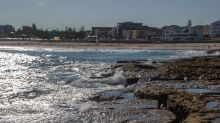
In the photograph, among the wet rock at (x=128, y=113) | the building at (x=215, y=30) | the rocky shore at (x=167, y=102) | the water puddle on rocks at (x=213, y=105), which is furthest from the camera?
the building at (x=215, y=30)

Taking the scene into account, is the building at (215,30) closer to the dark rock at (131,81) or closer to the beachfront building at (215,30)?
the beachfront building at (215,30)

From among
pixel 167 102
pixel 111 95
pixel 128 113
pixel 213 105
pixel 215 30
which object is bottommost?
pixel 215 30

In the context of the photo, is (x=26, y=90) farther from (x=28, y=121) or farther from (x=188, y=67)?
(x=188, y=67)

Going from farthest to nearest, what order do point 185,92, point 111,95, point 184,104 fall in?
point 111,95 → point 185,92 → point 184,104

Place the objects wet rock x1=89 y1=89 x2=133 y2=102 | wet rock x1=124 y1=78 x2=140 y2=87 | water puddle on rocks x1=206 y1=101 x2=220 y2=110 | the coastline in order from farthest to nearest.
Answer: wet rock x1=124 y1=78 x2=140 y2=87, wet rock x1=89 y1=89 x2=133 y2=102, water puddle on rocks x1=206 y1=101 x2=220 y2=110, the coastline

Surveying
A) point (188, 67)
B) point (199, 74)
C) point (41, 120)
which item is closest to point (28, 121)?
point (41, 120)

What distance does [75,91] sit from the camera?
25.7m

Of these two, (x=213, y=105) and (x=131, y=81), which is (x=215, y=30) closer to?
(x=131, y=81)

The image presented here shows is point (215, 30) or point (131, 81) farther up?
point (131, 81)

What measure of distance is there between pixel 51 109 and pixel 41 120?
2.47 m

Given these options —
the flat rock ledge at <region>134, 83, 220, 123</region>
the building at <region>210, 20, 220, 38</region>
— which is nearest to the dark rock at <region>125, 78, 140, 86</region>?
the flat rock ledge at <region>134, 83, 220, 123</region>

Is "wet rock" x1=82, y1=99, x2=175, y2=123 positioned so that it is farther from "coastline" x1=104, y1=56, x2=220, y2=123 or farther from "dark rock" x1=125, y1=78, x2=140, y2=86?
"dark rock" x1=125, y1=78, x2=140, y2=86

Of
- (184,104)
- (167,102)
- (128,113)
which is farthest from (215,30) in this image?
(184,104)

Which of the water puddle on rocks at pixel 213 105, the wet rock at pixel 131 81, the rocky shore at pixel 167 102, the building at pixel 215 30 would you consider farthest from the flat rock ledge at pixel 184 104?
the building at pixel 215 30
